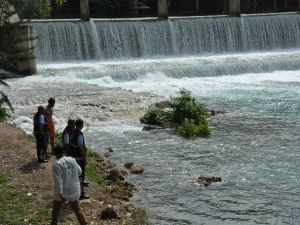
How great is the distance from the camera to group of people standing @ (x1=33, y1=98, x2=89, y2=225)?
8023 mm

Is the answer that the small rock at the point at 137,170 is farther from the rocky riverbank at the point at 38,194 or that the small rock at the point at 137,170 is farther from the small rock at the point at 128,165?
the rocky riverbank at the point at 38,194

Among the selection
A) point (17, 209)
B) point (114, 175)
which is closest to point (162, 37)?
point (114, 175)

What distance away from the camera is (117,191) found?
11289 millimetres

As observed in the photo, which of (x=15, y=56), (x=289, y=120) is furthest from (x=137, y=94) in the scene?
(x=15, y=56)

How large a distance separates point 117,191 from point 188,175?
2.19 m

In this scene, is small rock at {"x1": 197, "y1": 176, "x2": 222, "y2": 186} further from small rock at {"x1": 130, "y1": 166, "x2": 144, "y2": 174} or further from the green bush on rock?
the green bush on rock

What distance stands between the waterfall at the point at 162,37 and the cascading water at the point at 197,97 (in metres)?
0.05

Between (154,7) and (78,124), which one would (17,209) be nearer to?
(78,124)

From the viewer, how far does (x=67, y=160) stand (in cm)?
808

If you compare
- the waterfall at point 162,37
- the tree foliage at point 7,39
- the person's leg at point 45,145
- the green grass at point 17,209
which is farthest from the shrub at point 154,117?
the waterfall at point 162,37

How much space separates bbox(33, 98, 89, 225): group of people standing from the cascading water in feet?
5.86

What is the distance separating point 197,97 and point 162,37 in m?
9.78

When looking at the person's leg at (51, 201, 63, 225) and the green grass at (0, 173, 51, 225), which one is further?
the green grass at (0, 173, 51, 225)

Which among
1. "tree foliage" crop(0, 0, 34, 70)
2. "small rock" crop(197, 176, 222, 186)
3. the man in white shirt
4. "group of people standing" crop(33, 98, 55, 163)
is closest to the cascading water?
"small rock" crop(197, 176, 222, 186)
